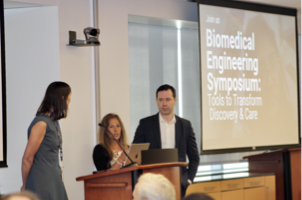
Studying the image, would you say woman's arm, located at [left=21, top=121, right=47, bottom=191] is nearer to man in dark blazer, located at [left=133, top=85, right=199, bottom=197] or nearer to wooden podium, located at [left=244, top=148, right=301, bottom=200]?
man in dark blazer, located at [left=133, top=85, right=199, bottom=197]

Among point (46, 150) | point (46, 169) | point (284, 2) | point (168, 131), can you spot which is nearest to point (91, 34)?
point (168, 131)

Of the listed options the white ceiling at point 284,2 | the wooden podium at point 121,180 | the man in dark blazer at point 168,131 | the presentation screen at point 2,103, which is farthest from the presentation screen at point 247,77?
the presentation screen at point 2,103

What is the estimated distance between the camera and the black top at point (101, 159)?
3875 millimetres

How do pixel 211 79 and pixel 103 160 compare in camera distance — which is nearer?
pixel 103 160

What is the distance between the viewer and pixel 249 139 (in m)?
5.73

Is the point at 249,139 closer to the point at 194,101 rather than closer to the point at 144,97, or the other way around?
the point at 194,101

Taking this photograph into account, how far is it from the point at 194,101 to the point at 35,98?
8.31ft

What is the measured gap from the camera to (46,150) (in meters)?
3.10

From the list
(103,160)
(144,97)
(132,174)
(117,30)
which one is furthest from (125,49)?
(132,174)

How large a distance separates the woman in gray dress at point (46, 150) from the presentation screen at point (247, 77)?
2595mm

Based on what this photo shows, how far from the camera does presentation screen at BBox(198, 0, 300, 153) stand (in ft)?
17.8

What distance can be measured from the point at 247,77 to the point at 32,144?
360 cm

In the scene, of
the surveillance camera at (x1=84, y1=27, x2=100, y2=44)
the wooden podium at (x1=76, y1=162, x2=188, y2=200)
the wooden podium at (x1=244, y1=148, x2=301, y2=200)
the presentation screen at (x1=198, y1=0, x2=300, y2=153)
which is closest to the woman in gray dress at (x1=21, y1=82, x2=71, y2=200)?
the wooden podium at (x1=76, y1=162, x2=188, y2=200)

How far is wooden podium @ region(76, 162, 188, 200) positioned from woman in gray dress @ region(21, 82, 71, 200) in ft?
1.00
